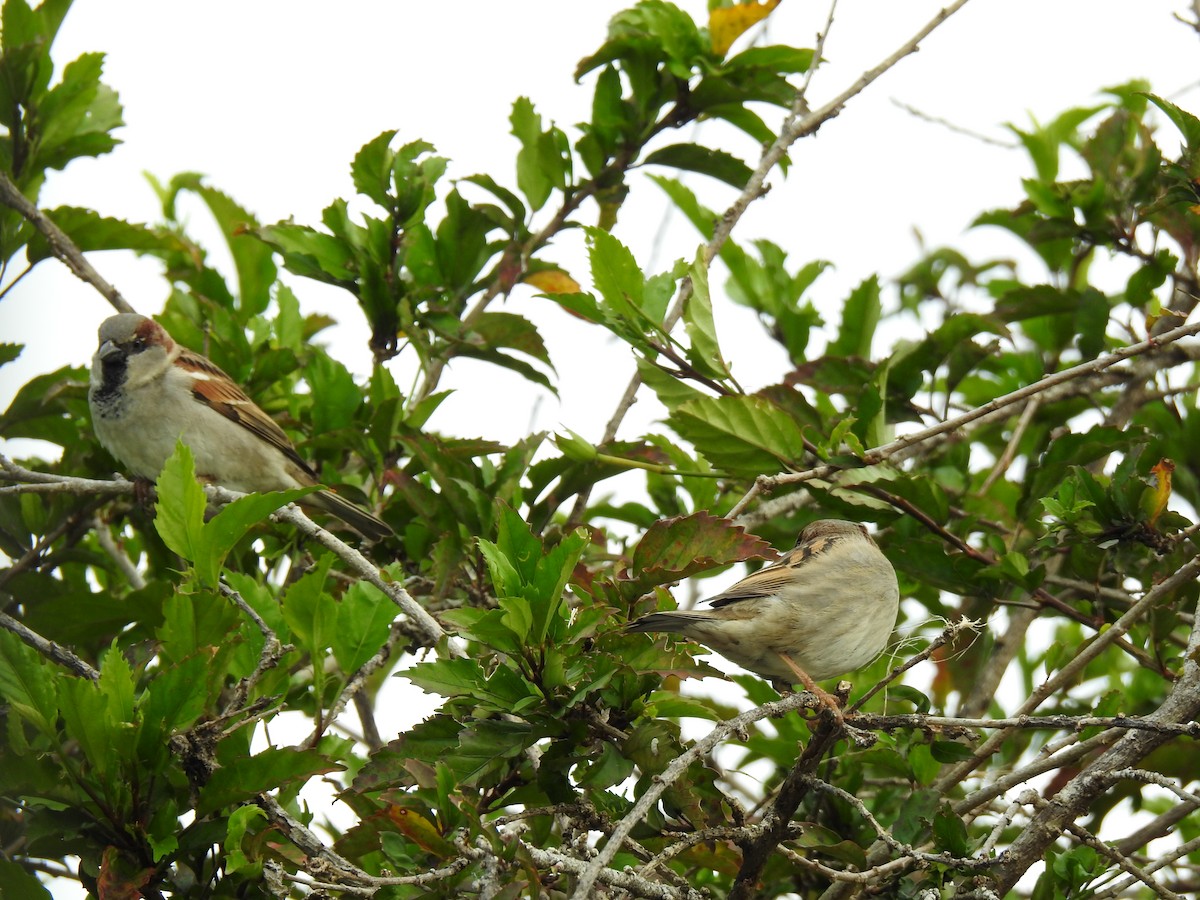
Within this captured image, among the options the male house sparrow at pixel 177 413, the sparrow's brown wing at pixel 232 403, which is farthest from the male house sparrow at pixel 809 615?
the male house sparrow at pixel 177 413

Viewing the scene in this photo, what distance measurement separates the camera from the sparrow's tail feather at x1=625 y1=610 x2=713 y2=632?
275cm

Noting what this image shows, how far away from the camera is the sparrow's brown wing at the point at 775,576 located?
10.6 ft

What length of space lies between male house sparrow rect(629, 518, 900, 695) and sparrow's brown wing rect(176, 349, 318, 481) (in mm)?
1764

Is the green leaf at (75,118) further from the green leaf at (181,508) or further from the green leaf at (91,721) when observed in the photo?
the green leaf at (91,721)

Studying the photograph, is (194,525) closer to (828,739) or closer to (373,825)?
(373,825)

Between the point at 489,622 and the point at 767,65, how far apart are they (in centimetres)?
227

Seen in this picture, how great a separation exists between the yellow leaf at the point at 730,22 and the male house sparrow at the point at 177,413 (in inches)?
77.8

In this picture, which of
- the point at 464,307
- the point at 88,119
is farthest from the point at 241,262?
the point at 464,307

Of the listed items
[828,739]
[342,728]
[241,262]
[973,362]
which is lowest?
[342,728]

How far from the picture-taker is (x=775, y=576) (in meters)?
3.35

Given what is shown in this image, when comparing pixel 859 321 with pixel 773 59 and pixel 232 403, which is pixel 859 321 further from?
pixel 232 403

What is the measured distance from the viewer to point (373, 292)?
12.6 ft

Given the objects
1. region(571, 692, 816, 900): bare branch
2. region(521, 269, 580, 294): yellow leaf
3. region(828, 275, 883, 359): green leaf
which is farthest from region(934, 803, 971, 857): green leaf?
region(521, 269, 580, 294): yellow leaf

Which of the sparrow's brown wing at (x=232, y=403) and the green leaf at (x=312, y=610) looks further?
the sparrow's brown wing at (x=232, y=403)
